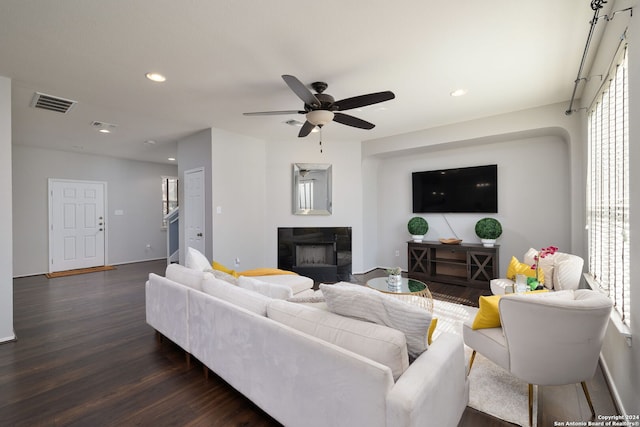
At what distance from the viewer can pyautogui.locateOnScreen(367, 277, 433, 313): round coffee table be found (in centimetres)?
300

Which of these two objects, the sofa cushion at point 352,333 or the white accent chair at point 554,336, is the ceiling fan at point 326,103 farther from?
the white accent chair at point 554,336

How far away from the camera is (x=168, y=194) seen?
797 centimetres

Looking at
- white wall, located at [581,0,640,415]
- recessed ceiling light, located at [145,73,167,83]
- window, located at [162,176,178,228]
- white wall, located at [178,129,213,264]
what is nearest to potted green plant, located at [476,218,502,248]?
white wall, located at [581,0,640,415]

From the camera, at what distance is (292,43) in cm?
235

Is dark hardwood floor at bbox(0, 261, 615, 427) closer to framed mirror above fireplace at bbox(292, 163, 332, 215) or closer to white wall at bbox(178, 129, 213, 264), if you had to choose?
white wall at bbox(178, 129, 213, 264)

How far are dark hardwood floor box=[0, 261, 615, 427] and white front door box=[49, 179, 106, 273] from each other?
332cm

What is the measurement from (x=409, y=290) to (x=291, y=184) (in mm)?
3149

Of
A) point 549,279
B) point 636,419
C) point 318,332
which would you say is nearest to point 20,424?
point 318,332

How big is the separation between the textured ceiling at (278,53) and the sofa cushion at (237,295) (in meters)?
1.93

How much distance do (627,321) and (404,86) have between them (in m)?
2.69

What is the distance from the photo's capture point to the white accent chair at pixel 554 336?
1.59m

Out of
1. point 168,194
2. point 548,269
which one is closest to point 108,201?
point 168,194

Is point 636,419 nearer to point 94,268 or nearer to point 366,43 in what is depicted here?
point 366,43

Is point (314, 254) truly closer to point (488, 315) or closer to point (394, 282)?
point (394, 282)
